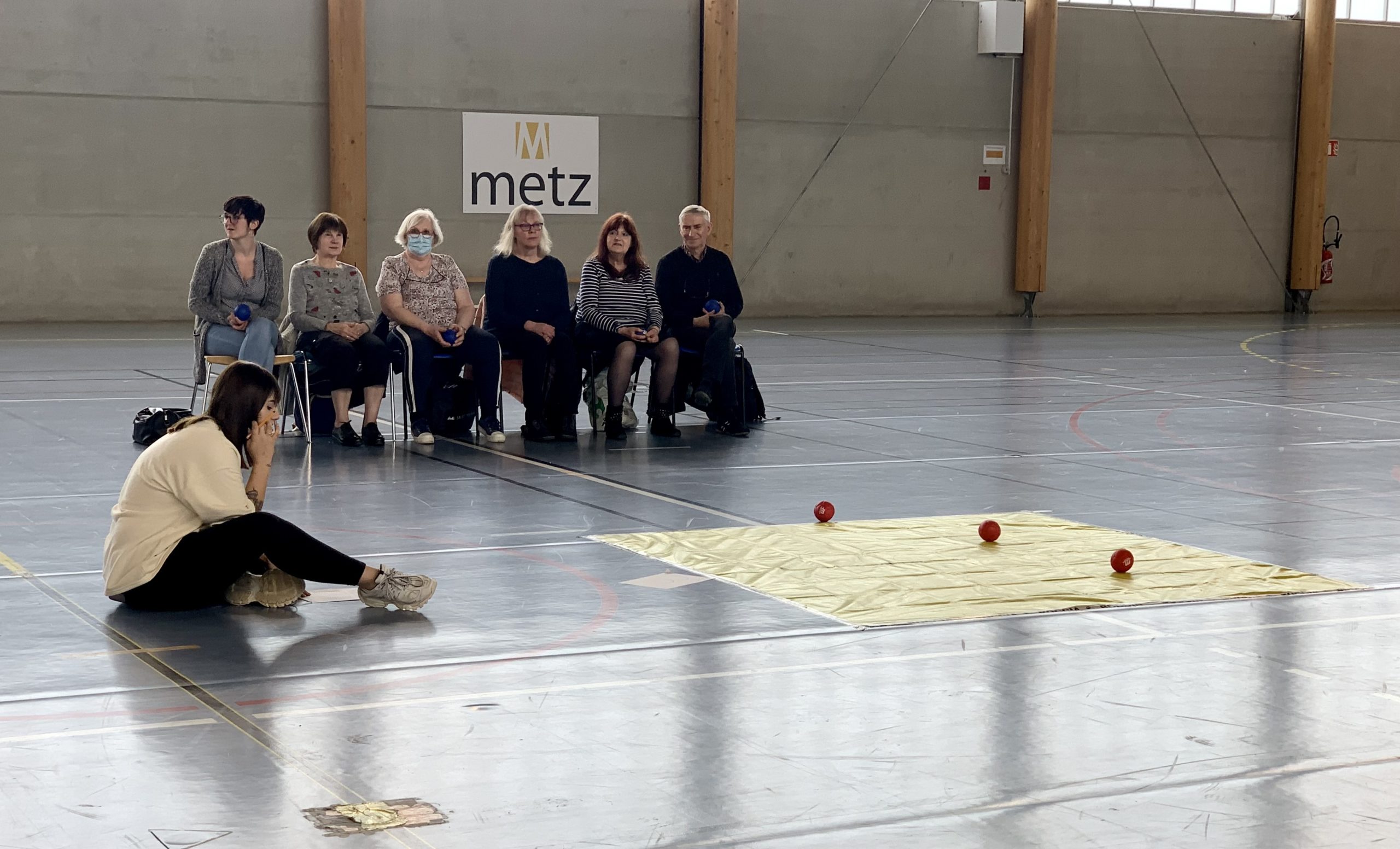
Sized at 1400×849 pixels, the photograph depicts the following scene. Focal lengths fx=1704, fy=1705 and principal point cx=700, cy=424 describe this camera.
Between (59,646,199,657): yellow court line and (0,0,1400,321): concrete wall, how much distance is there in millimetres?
13862

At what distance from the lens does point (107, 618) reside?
510 cm

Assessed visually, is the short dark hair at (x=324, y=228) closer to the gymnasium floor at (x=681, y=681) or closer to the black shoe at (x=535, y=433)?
the gymnasium floor at (x=681, y=681)

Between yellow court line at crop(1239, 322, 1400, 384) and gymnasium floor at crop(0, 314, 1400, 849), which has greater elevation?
yellow court line at crop(1239, 322, 1400, 384)

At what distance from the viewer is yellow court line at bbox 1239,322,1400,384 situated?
1388 cm

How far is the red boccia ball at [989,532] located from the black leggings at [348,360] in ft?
13.0

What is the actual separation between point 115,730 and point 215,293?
18.6 feet

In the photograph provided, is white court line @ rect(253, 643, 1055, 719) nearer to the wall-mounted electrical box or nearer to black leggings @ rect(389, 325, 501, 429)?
black leggings @ rect(389, 325, 501, 429)

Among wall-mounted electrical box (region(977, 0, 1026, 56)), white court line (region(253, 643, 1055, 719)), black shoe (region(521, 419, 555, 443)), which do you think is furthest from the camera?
wall-mounted electrical box (region(977, 0, 1026, 56))

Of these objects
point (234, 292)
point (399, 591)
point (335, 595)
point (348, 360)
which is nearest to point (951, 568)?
point (399, 591)

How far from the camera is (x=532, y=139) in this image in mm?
19422

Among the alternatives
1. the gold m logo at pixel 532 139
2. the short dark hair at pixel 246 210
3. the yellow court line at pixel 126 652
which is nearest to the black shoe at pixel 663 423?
the short dark hair at pixel 246 210

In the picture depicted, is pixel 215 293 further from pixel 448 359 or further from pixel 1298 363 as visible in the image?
pixel 1298 363

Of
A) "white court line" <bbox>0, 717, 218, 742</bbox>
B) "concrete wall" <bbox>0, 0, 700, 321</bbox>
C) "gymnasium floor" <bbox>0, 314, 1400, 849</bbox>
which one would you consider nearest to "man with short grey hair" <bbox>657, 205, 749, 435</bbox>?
"gymnasium floor" <bbox>0, 314, 1400, 849</bbox>

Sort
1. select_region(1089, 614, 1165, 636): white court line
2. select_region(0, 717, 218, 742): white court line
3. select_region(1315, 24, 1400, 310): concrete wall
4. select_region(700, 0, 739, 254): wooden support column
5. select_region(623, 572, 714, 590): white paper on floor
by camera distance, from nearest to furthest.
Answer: select_region(0, 717, 218, 742): white court line → select_region(1089, 614, 1165, 636): white court line → select_region(623, 572, 714, 590): white paper on floor → select_region(700, 0, 739, 254): wooden support column → select_region(1315, 24, 1400, 310): concrete wall
